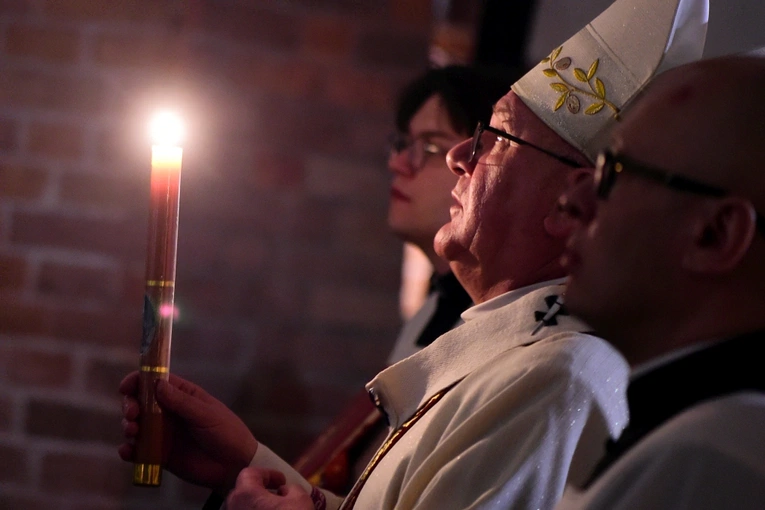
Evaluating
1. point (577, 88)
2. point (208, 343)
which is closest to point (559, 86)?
point (577, 88)

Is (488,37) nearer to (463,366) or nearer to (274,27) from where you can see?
(274,27)

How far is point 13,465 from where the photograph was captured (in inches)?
91.0

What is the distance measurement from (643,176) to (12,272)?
1749mm

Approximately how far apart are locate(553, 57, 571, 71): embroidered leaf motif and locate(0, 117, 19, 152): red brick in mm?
1337

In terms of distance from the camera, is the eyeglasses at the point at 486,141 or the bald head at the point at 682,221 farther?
the eyeglasses at the point at 486,141

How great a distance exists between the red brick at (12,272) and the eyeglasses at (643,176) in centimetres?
165

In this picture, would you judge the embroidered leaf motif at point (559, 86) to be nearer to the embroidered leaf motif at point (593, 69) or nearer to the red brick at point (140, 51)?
the embroidered leaf motif at point (593, 69)

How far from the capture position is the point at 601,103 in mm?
1629

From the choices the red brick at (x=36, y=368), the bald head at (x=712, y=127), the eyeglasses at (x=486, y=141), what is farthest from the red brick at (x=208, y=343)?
the bald head at (x=712, y=127)

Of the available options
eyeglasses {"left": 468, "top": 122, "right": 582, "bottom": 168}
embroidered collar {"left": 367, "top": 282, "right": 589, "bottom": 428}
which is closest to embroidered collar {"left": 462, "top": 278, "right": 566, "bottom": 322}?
embroidered collar {"left": 367, "top": 282, "right": 589, "bottom": 428}

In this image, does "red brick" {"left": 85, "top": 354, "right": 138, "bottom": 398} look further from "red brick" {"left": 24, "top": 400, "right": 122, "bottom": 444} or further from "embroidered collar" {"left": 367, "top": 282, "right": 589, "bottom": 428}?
"embroidered collar" {"left": 367, "top": 282, "right": 589, "bottom": 428}

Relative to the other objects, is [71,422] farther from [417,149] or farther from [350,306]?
[417,149]

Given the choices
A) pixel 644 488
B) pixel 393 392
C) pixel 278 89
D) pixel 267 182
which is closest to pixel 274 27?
pixel 278 89

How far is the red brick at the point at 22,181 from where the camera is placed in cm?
234
